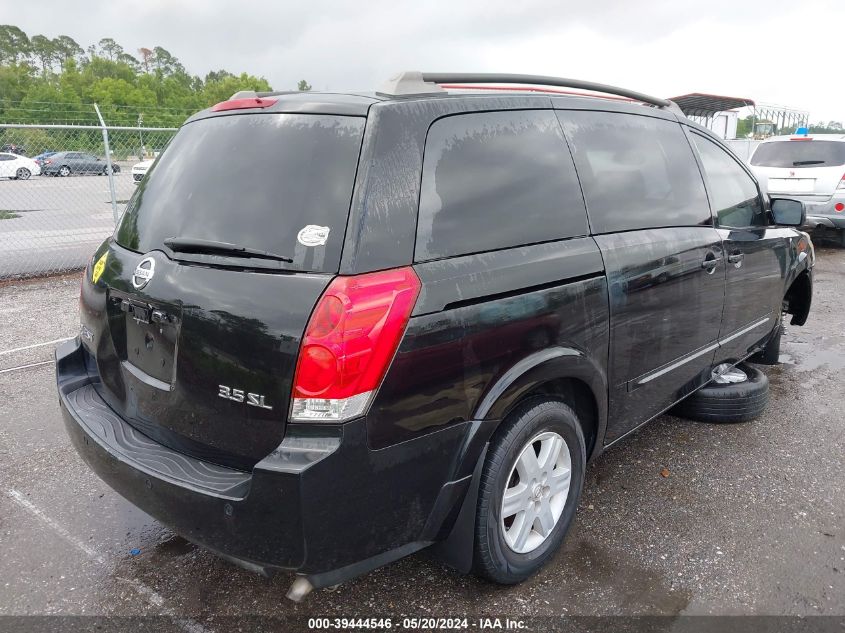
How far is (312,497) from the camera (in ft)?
6.05

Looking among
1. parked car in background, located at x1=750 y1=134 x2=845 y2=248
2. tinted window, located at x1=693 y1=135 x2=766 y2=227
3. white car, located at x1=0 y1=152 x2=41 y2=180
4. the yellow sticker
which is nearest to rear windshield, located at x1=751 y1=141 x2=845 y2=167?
parked car in background, located at x1=750 y1=134 x2=845 y2=248

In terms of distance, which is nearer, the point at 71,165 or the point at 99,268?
the point at 99,268

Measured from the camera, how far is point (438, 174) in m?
2.17

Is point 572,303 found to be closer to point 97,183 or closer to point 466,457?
point 466,457

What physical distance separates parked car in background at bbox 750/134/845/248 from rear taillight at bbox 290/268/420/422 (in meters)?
9.92

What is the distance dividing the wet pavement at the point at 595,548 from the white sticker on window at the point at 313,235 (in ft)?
4.57

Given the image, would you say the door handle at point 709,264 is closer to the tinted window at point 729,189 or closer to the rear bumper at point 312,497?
the tinted window at point 729,189

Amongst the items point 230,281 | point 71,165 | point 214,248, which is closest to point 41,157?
point 71,165

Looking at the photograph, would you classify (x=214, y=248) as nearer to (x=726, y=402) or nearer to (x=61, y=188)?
(x=726, y=402)

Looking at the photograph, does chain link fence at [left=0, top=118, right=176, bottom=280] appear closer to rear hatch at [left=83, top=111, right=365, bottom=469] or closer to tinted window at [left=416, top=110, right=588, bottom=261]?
rear hatch at [left=83, top=111, right=365, bottom=469]

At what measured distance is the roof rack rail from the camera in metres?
2.28

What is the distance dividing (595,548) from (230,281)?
1893mm

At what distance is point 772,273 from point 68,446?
4354mm

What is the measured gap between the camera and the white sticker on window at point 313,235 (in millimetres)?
1964
